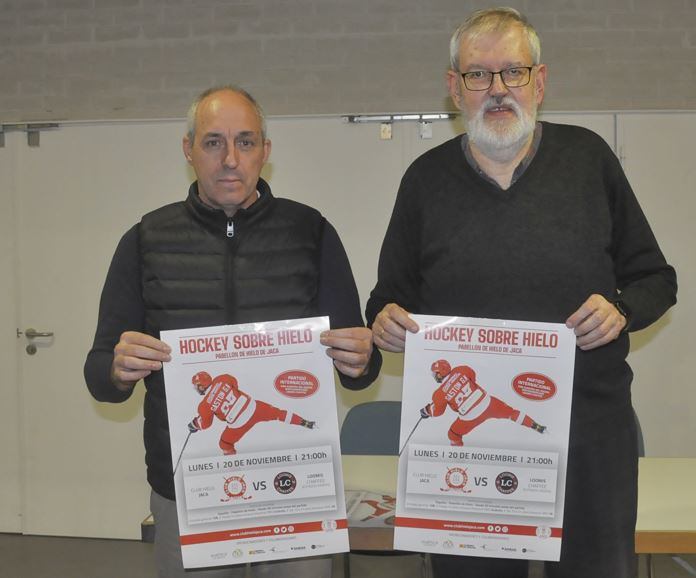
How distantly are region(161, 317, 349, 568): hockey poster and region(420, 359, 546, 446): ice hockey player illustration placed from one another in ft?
0.89

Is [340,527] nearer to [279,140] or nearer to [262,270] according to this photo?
[262,270]

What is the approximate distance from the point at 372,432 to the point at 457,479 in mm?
1929

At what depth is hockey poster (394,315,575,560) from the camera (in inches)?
75.0

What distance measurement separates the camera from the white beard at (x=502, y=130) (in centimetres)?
199

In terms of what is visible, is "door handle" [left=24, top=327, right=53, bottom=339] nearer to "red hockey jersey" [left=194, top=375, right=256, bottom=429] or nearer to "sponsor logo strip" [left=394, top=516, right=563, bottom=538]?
"red hockey jersey" [left=194, top=375, right=256, bottom=429]

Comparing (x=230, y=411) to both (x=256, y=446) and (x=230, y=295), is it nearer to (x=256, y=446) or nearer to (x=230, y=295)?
(x=256, y=446)

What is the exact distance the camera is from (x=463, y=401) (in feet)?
6.39

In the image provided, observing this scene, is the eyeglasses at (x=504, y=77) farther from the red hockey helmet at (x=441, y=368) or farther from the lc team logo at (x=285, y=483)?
the lc team logo at (x=285, y=483)

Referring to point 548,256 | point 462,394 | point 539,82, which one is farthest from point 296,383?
point 539,82

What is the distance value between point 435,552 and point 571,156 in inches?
42.2

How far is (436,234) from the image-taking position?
2021 millimetres

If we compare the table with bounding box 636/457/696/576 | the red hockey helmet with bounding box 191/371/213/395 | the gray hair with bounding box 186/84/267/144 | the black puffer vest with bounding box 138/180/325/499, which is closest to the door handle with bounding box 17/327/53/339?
the black puffer vest with bounding box 138/180/325/499

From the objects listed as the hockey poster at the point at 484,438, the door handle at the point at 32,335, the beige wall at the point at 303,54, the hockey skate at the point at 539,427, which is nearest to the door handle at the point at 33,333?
the door handle at the point at 32,335

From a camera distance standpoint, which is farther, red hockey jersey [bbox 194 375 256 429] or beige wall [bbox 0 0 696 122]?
beige wall [bbox 0 0 696 122]
